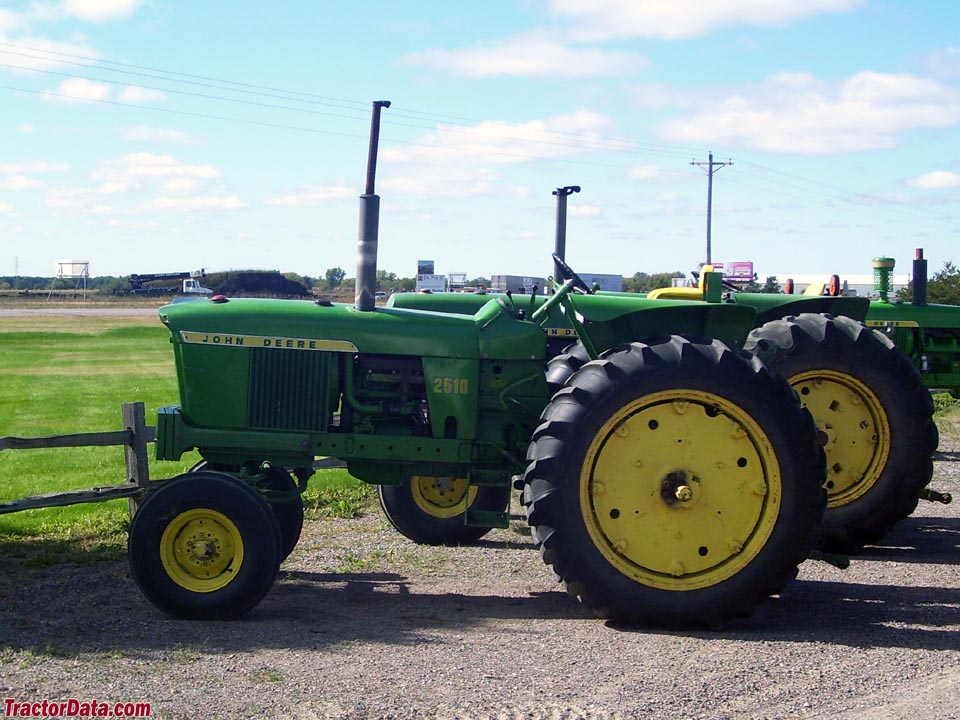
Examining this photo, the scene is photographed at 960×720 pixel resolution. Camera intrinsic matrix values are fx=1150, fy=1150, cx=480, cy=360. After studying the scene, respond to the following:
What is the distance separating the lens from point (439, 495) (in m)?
8.44

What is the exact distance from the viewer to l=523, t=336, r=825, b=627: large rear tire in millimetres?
5961

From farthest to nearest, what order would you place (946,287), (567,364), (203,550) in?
1. (946,287)
2. (567,364)
3. (203,550)

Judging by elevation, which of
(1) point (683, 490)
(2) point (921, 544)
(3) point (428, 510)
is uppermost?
(1) point (683, 490)

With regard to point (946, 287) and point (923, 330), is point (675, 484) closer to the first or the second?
point (923, 330)

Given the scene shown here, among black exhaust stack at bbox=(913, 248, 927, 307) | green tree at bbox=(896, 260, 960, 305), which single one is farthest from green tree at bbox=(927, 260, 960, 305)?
black exhaust stack at bbox=(913, 248, 927, 307)

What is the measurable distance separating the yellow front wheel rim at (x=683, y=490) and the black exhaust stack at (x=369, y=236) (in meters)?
1.81

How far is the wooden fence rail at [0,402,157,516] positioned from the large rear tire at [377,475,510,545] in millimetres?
1719

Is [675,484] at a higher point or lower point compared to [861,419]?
lower

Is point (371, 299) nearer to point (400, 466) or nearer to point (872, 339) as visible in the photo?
point (400, 466)

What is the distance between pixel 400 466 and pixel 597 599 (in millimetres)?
1590

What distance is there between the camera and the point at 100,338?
1442 inches

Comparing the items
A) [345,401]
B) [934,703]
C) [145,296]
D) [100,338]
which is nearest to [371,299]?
[345,401]

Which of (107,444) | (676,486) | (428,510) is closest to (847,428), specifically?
(676,486)

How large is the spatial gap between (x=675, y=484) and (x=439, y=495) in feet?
8.81
